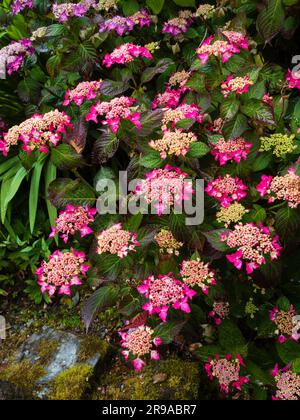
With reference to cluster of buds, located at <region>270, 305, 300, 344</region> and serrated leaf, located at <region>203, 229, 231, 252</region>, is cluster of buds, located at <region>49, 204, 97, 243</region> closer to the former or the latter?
serrated leaf, located at <region>203, 229, 231, 252</region>

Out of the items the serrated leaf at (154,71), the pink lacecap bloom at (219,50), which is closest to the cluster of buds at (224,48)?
the pink lacecap bloom at (219,50)

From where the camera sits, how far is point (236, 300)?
1.53 m

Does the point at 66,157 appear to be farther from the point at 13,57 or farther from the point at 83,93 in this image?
the point at 13,57

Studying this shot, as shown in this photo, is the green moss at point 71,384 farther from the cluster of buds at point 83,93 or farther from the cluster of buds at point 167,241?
the cluster of buds at point 83,93

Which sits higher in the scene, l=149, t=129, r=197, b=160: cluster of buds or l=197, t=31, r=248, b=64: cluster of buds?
l=197, t=31, r=248, b=64: cluster of buds

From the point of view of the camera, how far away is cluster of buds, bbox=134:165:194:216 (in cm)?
116

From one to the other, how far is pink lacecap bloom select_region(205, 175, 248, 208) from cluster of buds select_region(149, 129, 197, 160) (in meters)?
0.12

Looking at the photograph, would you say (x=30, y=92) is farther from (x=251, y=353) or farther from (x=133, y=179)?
(x=251, y=353)

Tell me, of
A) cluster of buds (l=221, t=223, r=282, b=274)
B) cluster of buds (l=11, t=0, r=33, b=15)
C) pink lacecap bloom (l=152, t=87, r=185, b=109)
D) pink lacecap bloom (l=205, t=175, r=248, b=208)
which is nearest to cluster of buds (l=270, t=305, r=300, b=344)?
cluster of buds (l=221, t=223, r=282, b=274)

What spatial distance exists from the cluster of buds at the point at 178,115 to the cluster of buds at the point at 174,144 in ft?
0.28

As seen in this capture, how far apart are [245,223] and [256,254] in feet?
0.44

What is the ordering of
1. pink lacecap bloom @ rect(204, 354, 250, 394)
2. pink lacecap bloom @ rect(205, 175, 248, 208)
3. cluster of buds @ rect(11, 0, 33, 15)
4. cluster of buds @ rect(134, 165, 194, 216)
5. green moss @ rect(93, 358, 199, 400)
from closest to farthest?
1. cluster of buds @ rect(134, 165, 194, 216)
2. pink lacecap bloom @ rect(205, 175, 248, 208)
3. pink lacecap bloom @ rect(204, 354, 250, 394)
4. green moss @ rect(93, 358, 199, 400)
5. cluster of buds @ rect(11, 0, 33, 15)

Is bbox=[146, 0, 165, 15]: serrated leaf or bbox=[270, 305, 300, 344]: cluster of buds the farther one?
bbox=[146, 0, 165, 15]: serrated leaf

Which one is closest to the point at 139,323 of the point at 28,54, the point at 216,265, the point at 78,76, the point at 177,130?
the point at 216,265
